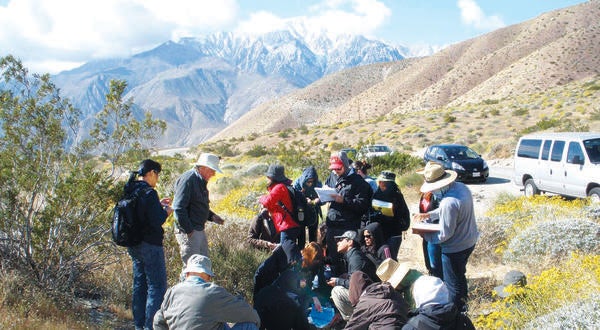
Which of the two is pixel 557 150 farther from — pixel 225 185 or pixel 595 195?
pixel 225 185

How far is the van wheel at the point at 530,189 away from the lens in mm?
11173

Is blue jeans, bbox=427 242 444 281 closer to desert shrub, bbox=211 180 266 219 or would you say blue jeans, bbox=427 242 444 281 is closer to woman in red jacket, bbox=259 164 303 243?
woman in red jacket, bbox=259 164 303 243

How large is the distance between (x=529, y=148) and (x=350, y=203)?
24.7ft

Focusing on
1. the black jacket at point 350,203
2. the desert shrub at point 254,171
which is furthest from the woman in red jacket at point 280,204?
the desert shrub at point 254,171

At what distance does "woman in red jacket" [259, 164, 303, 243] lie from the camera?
223 inches

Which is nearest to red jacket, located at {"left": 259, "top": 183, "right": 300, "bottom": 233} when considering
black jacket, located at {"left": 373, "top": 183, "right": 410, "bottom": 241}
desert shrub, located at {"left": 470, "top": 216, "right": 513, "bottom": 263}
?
black jacket, located at {"left": 373, "top": 183, "right": 410, "bottom": 241}

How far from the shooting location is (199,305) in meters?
3.60

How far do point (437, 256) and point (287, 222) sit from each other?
178 centimetres

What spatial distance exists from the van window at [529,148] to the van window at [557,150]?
51 centimetres

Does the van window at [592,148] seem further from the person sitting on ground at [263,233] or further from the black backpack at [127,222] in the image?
the black backpack at [127,222]

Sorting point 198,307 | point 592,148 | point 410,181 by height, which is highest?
point 592,148

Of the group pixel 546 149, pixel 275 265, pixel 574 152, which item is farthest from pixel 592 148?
pixel 275 265

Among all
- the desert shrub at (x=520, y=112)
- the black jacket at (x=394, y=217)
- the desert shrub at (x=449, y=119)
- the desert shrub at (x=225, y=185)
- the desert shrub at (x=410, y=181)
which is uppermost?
the desert shrub at (x=520, y=112)

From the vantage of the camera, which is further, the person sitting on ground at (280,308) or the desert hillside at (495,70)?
the desert hillside at (495,70)
